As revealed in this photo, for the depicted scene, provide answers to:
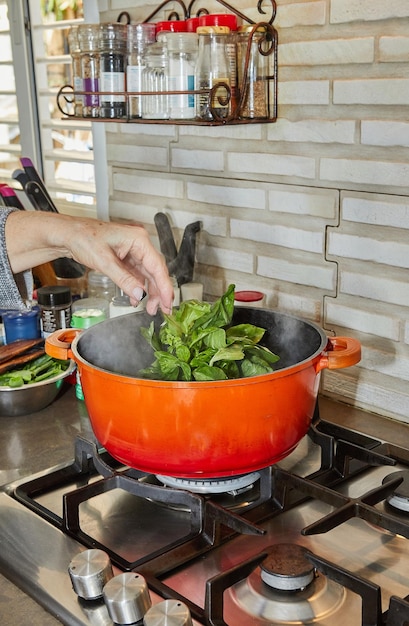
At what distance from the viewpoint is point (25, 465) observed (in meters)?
1.16

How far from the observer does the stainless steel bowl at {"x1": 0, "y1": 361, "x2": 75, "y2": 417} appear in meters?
1.32

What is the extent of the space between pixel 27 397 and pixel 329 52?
79 centimetres

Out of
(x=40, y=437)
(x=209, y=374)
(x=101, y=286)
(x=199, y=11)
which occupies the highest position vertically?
(x=199, y=11)

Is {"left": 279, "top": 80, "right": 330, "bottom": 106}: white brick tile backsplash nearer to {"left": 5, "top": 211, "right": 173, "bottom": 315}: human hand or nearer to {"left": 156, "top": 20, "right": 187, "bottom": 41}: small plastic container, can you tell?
{"left": 156, "top": 20, "right": 187, "bottom": 41}: small plastic container

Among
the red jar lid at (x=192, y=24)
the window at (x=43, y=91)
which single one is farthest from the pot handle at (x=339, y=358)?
the window at (x=43, y=91)

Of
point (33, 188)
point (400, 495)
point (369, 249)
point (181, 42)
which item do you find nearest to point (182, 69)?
point (181, 42)

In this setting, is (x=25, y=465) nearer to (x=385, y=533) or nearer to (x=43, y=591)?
(x=43, y=591)

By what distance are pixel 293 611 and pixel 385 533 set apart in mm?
198

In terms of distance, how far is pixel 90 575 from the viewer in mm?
792

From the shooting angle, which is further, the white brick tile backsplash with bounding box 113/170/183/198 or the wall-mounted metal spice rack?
the white brick tile backsplash with bounding box 113/170/183/198

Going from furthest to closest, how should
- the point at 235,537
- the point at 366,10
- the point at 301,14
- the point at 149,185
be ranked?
the point at 149,185
the point at 301,14
the point at 366,10
the point at 235,537

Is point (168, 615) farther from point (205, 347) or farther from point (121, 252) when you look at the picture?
point (121, 252)

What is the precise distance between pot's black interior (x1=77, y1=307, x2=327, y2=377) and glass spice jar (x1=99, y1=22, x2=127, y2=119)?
0.56m

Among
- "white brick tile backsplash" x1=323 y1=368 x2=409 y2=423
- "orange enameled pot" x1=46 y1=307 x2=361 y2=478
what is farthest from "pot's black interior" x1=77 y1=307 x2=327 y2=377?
"white brick tile backsplash" x1=323 y1=368 x2=409 y2=423
